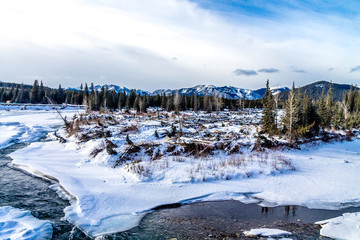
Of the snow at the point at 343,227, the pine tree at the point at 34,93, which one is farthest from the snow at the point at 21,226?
the pine tree at the point at 34,93

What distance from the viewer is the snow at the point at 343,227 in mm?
5485

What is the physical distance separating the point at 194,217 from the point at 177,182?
2.57m

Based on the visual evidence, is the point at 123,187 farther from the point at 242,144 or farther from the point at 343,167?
the point at 343,167

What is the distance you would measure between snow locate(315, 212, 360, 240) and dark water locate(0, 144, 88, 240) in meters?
6.34

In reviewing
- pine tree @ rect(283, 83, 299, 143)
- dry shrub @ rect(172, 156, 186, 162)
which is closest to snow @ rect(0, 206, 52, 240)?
dry shrub @ rect(172, 156, 186, 162)

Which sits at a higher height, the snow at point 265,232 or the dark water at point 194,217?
the snow at point 265,232

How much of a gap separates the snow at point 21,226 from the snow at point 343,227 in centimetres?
714

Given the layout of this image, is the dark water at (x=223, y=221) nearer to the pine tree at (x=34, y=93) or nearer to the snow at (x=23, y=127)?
the snow at (x=23, y=127)

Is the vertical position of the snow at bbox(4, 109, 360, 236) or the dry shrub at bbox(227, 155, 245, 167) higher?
the dry shrub at bbox(227, 155, 245, 167)

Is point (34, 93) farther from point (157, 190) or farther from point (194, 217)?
point (194, 217)

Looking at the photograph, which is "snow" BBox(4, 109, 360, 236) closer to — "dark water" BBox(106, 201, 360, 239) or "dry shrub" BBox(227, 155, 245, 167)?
"dry shrub" BBox(227, 155, 245, 167)

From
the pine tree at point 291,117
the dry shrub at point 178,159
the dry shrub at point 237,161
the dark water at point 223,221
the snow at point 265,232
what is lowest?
the dark water at point 223,221

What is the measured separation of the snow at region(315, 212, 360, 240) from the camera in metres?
5.48

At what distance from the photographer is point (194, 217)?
6.49 m
